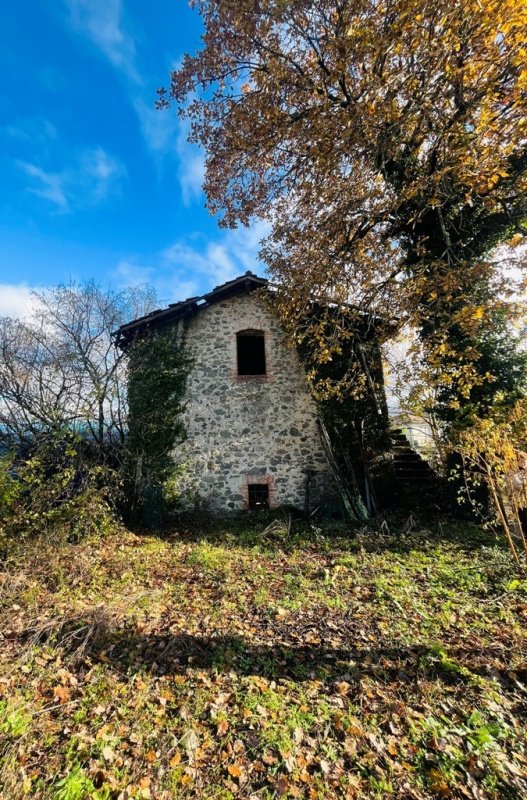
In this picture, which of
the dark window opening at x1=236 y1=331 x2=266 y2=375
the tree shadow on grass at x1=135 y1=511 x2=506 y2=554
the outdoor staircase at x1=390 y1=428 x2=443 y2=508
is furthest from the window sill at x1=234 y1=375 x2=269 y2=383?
the outdoor staircase at x1=390 y1=428 x2=443 y2=508

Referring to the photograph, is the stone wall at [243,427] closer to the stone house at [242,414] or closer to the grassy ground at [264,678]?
the stone house at [242,414]

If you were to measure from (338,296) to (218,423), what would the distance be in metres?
4.75

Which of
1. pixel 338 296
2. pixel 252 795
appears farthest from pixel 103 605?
pixel 338 296

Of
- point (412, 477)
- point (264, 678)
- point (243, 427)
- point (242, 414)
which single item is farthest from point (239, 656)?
point (412, 477)

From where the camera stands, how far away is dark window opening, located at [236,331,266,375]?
441 inches

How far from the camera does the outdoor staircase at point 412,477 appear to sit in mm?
8992

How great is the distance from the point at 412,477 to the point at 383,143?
7.90 m

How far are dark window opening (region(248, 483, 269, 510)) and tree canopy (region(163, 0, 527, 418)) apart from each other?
412 centimetres

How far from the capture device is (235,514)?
9.62m

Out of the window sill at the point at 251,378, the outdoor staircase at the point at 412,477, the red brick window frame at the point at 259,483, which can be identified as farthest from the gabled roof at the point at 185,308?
the outdoor staircase at the point at 412,477

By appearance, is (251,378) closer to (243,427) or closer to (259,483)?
(243,427)

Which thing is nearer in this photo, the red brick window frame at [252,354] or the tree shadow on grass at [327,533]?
the tree shadow on grass at [327,533]

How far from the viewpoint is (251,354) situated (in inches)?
467

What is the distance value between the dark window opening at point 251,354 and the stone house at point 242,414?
555 millimetres
